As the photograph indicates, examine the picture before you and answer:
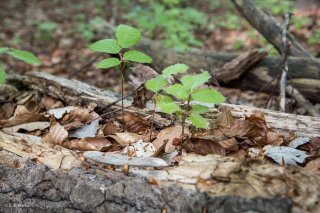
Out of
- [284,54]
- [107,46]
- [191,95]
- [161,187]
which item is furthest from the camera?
[284,54]

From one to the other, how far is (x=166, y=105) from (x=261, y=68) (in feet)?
7.24

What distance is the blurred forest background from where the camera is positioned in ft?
20.6

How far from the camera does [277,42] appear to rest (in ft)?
13.7

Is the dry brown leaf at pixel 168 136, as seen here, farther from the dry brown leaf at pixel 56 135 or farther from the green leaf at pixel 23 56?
the green leaf at pixel 23 56

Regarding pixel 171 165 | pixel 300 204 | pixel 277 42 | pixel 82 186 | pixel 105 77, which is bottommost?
pixel 105 77

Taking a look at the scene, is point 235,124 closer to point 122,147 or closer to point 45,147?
point 122,147

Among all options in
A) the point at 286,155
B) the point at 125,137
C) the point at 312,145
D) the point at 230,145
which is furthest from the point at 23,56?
the point at 312,145

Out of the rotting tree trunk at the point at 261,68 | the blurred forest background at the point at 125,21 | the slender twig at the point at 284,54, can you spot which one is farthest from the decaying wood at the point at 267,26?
the blurred forest background at the point at 125,21

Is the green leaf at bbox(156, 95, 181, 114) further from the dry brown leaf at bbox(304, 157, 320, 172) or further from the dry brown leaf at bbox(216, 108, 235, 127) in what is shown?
the dry brown leaf at bbox(304, 157, 320, 172)

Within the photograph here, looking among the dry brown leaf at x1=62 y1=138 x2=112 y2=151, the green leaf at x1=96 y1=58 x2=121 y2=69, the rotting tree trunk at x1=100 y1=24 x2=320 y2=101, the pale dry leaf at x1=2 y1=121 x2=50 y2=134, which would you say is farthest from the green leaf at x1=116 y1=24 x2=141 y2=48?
the rotting tree trunk at x1=100 y1=24 x2=320 y2=101

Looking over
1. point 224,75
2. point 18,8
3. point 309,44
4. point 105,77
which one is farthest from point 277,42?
point 18,8

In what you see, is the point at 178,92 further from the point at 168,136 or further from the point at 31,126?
the point at 31,126

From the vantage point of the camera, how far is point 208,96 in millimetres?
1796

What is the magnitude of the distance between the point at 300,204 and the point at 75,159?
113 cm
